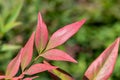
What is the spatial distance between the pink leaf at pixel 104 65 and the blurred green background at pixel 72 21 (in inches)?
31.8

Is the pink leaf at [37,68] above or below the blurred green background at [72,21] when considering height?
above

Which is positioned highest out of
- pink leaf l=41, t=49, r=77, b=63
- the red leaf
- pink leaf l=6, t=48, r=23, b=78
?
pink leaf l=41, t=49, r=77, b=63

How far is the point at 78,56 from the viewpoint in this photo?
228 cm

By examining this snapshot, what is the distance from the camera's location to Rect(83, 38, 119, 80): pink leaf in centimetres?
69

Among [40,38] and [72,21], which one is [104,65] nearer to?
[40,38]

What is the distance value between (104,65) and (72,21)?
4.70ft

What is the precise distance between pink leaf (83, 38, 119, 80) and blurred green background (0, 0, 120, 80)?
81 cm

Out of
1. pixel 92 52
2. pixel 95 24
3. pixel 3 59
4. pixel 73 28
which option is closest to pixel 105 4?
pixel 95 24

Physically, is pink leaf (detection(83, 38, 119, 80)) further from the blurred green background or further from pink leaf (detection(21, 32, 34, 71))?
the blurred green background

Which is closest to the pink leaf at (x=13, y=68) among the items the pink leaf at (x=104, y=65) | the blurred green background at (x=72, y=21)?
the pink leaf at (x=104, y=65)

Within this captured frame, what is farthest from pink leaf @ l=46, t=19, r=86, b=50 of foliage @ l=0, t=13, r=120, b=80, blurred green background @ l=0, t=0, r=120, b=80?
blurred green background @ l=0, t=0, r=120, b=80

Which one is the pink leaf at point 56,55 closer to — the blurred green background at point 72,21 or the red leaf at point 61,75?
the red leaf at point 61,75

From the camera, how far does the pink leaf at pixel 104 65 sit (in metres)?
0.69

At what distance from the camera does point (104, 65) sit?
70cm
